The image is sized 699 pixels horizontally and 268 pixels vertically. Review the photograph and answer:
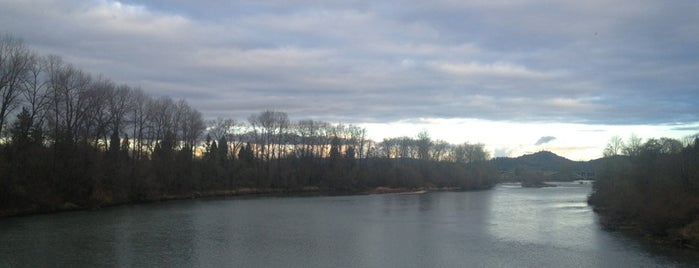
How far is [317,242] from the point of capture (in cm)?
2820

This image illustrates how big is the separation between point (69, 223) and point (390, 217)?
73.1ft

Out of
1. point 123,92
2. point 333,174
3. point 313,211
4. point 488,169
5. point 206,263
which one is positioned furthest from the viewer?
point 488,169

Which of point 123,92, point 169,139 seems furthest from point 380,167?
point 123,92

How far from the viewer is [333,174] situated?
94875 mm

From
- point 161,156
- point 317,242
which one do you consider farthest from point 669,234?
point 161,156

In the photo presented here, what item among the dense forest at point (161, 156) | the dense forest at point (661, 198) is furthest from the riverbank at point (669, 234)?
the dense forest at point (161, 156)

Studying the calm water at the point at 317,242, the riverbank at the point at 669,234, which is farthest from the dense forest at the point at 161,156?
the riverbank at the point at 669,234

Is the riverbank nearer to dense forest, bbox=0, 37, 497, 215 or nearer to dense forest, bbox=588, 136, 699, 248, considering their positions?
dense forest, bbox=588, 136, 699, 248

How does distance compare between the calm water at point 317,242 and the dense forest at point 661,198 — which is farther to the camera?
the dense forest at point 661,198

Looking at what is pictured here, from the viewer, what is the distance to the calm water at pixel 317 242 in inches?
909

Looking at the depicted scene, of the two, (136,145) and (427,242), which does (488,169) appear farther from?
(427,242)

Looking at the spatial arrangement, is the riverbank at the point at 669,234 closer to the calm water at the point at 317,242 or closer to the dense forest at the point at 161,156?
the calm water at the point at 317,242

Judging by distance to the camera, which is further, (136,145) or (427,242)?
(136,145)

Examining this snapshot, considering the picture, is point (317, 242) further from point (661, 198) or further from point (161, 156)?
point (161, 156)
